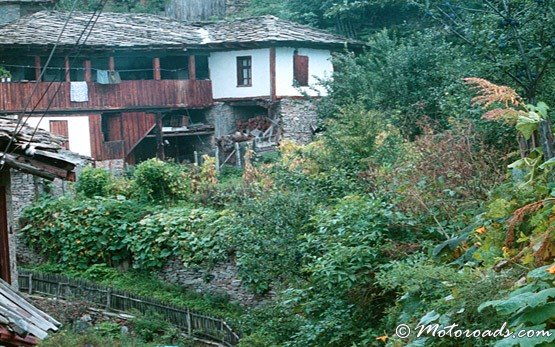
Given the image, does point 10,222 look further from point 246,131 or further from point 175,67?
point 175,67

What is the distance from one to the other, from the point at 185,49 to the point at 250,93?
2743 millimetres

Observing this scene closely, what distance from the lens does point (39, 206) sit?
21797 mm

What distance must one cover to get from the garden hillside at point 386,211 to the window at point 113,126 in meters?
3.93

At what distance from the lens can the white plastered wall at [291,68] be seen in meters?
30.0

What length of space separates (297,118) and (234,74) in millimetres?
2909

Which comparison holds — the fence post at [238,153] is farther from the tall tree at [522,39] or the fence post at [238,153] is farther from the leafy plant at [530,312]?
the leafy plant at [530,312]

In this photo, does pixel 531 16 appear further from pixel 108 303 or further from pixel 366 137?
pixel 108 303

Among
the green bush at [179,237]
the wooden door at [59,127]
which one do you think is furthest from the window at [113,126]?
the green bush at [179,237]

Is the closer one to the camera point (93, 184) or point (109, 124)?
point (93, 184)

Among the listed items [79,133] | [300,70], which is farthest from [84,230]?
[300,70]

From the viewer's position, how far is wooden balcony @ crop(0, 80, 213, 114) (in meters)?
27.1

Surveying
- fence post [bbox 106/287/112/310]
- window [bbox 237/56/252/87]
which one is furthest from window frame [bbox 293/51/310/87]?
fence post [bbox 106/287/112/310]

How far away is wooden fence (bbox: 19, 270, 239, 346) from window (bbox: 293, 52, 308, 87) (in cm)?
1389

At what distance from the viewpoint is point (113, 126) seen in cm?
2947
